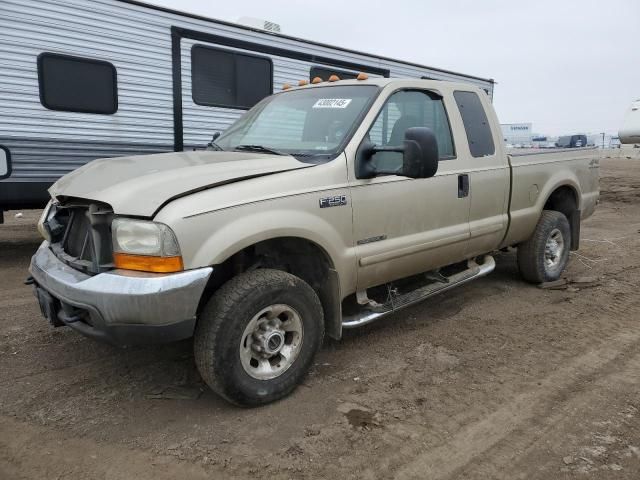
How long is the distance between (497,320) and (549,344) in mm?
597

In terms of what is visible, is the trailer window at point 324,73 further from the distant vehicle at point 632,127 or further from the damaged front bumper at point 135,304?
the distant vehicle at point 632,127

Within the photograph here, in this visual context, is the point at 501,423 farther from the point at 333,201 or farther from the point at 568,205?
the point at 568,205

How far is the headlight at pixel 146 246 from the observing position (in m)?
2.68

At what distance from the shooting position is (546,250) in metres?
5.65

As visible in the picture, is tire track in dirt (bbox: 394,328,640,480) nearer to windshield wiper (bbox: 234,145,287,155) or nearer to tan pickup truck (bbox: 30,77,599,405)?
tan pickup truck (bbox: 30,77,599,405)

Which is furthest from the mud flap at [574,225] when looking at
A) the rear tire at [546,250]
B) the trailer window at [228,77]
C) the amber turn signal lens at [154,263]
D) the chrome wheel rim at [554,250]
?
the amber turn signal lens at [154,263]

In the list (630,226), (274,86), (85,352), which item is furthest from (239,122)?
(630,226)

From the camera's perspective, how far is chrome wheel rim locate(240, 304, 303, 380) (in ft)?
10.0

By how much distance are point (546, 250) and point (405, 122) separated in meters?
2.44

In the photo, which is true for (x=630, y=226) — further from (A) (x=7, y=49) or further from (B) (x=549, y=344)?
(A) (x=7, y=49)

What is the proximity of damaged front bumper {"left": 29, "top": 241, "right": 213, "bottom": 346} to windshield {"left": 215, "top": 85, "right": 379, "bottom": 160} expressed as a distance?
1.33 metres

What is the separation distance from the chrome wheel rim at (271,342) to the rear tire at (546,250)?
127 inches

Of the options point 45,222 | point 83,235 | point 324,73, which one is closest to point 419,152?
point 83,235

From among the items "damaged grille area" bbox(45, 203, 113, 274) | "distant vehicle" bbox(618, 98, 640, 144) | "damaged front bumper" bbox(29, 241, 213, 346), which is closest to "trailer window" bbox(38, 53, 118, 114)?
"damaged grille area" bbox(45, 203, 113, 274)
